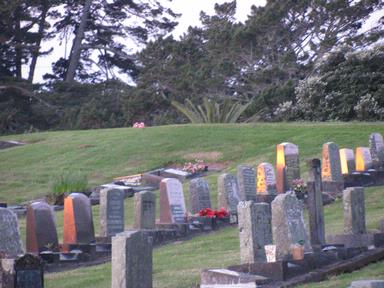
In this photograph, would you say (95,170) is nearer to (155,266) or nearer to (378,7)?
(155,266)

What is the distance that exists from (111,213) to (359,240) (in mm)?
5142

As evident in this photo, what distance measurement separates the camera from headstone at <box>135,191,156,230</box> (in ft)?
56.7

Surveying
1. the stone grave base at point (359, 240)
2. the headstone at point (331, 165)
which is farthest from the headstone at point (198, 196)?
the stone grave base at point (359, 240)

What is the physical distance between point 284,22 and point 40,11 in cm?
1406

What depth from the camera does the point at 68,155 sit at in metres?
30.5

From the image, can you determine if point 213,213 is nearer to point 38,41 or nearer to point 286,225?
point 286,225

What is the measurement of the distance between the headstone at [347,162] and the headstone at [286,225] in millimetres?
9694

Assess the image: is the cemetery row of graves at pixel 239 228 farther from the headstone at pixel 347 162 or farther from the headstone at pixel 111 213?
the headstone at pixel 347 162

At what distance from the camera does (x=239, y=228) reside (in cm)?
1290

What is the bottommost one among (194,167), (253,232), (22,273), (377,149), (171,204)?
(22,273)

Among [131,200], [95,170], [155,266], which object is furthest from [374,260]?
[95,170]

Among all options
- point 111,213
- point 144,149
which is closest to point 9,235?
point 111,213

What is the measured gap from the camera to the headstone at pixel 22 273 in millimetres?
9734

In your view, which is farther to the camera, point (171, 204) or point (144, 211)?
point (171, 204)
